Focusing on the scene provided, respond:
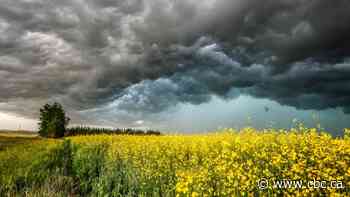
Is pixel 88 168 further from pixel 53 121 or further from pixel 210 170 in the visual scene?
pixel 53 121

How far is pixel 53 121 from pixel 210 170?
34.3 meters

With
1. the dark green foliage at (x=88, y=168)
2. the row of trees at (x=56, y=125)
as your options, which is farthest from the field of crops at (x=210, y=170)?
the row of trees at (x=56, y=125)

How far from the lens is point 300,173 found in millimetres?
6246

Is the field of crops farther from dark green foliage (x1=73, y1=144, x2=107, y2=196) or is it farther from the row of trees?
the row of trees

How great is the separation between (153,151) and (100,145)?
6647mm

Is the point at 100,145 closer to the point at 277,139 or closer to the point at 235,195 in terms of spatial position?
the point at 277,139

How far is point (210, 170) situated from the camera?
24.4 ft

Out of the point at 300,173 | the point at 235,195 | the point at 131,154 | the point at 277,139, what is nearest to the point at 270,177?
the point at 300,173

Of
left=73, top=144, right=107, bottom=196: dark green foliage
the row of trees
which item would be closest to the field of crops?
left=73, top=144, right=107, bottom=196: dark green foliage

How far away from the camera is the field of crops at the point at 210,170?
6133 mm

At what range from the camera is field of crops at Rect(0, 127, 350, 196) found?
6133mm

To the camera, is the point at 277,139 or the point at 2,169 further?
the point at 2,169

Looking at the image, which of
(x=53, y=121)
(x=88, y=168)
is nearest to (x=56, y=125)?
(x=53, y=121)

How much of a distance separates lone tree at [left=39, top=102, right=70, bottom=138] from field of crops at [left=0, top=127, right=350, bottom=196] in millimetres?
24462
